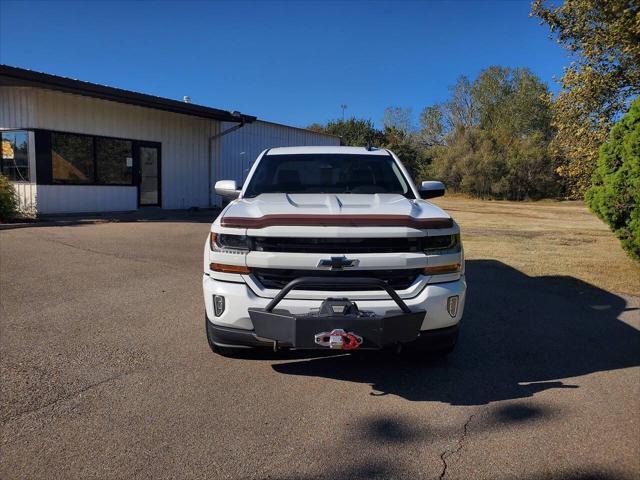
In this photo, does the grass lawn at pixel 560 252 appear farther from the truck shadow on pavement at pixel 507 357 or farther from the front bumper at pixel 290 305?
the front bumper at pixel 290 305

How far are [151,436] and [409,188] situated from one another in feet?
10.6

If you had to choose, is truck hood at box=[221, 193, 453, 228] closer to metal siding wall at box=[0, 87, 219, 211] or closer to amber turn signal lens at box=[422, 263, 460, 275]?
amber turn signal lens at box=[422, 263, 460, 275]

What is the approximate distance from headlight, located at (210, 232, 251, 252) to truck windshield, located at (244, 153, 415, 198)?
126 centimetres

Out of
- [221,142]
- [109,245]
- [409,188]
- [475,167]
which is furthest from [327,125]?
[409,188]

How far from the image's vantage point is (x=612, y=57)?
10.1 m

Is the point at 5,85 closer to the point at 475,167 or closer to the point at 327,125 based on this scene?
the point at 475,167

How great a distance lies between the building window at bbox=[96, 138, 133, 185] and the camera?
50.8 ft

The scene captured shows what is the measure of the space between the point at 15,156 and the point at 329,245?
13.9m

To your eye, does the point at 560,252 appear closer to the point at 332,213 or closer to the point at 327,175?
the point at 327,175

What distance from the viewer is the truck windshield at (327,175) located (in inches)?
195

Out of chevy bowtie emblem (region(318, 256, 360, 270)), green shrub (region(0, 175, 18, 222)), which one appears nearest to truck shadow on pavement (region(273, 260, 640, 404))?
chevy bowtie emblem (region(318, 256, 360, 270))

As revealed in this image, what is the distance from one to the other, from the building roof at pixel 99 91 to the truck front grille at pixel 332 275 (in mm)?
11038

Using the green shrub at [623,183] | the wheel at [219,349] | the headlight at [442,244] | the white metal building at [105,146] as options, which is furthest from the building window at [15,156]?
the green shrub at [623,183]

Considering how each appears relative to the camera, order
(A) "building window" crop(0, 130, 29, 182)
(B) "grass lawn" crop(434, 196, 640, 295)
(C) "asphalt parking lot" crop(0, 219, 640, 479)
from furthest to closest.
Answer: (A) "building window" crop(0, 130, 29, 182)
(B) "grass lawn" crop(434, 196, 640, 295)
(C) "asphalt parking lot" crop(0, 219, 640, 479)
